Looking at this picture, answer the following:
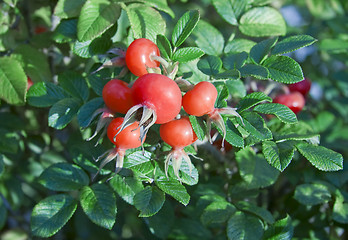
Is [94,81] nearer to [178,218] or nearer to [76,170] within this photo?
[76,170]

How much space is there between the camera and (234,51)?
1.49m

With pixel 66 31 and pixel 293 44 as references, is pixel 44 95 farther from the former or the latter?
pixel 293 44

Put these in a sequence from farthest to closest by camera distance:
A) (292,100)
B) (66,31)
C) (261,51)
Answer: (292,100) → (66,31) → (261,51)

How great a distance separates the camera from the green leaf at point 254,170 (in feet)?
4.70

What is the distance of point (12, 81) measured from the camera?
4.65ft

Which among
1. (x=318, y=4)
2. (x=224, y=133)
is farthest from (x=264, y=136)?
(x=318, y=4)

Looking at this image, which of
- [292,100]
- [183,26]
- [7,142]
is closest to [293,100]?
[292,100]

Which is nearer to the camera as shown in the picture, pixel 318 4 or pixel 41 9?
pixel 41 9

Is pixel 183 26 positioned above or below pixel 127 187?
above

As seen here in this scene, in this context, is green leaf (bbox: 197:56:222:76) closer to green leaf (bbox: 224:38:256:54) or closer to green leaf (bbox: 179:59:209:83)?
green leaf (bbox: 179:59:209:83)

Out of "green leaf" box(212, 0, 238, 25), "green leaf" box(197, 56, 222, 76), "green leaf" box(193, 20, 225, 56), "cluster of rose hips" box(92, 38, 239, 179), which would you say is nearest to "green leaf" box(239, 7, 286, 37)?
"green leaf" box(212, 0, 238, 25)

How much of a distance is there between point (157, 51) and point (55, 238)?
47.7 inches

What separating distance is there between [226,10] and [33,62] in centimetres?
77

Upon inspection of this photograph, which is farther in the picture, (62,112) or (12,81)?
(12,81)
